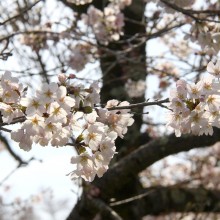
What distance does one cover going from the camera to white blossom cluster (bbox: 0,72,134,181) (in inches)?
60.3

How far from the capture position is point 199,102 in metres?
1.62

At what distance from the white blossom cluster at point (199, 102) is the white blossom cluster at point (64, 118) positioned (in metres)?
0.23

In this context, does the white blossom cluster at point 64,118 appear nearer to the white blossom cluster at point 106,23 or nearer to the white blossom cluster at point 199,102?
the white blossom cluster at point 199,102

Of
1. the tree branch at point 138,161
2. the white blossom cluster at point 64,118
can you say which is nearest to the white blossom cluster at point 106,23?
the tree branch at point 138,161

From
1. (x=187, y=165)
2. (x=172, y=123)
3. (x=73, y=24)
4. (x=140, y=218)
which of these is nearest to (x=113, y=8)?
(x=73, y=24)

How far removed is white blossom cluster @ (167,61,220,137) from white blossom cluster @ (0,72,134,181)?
231mm

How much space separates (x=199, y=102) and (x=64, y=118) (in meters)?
0.52

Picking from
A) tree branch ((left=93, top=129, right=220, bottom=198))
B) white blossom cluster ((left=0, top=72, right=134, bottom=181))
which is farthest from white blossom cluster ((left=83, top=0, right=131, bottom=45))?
white blossom cluster ((left=0, top=72, right=134, bottom=181))

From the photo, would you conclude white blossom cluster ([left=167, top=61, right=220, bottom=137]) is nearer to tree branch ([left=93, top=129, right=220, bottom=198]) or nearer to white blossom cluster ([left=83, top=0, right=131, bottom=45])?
tree branch ([left=93, top=129, right=220, bottom=198])

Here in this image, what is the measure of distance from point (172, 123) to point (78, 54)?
2.52 metres

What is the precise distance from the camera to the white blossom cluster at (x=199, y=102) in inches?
62.7

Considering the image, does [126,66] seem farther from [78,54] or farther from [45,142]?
[45,142]

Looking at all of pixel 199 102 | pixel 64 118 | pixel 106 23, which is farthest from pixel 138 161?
pixel 64 118

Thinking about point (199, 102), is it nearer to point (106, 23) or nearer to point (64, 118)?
point (64, 118)
